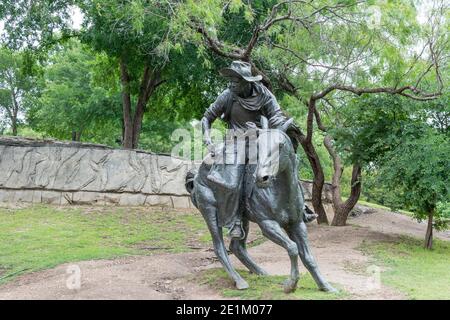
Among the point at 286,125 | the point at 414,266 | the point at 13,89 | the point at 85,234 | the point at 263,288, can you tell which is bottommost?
the point at 85,234

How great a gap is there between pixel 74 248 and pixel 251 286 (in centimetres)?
495

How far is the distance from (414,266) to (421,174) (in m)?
2.70

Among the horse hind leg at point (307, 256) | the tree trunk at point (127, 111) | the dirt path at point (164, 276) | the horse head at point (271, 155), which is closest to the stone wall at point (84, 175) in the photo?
the tree trunk at point (127, 111)

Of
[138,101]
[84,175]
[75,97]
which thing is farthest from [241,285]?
[75,97]

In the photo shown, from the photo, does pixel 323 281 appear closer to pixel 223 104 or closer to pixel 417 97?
pixel 223 104

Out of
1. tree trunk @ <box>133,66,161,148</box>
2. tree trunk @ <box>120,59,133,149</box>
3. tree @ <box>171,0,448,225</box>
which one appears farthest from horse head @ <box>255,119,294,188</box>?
tree trunk @ <box>120,59,133,149</box>

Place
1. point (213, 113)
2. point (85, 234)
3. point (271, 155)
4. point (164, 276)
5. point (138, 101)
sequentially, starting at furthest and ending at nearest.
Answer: point (138, 101), point (85, 234), point (164, 276), point (213, 113), point (271, 155)

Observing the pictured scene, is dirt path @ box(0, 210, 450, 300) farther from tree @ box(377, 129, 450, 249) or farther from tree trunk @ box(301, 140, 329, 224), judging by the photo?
tree trunk @ box(301, 140, 329, 224)

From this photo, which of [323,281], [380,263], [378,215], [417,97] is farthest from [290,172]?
[378,215]

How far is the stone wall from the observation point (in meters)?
14.4

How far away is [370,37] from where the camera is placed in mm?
10375

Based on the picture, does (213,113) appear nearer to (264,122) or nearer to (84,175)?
(264,122)

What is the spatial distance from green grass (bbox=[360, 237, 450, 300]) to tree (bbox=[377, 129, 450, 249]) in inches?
33.1

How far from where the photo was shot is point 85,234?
37.9 feet
